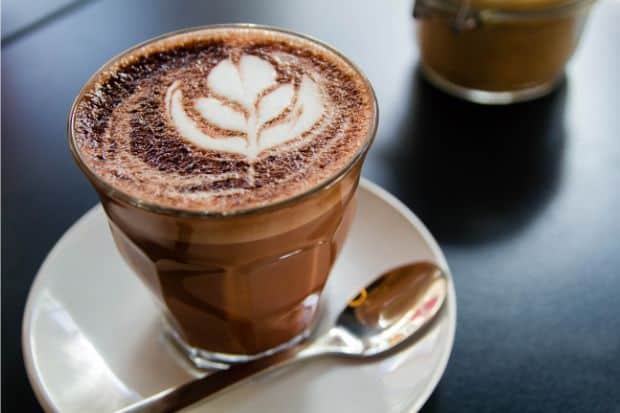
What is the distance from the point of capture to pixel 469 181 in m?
1.18

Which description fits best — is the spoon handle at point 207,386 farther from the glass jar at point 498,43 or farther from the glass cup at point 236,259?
the glass jar at point 498,43

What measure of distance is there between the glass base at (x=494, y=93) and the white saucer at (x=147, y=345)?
1.47 feet

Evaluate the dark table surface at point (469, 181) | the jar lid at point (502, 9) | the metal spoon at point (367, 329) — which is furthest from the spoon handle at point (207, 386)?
the jar lid at point (502, 9)

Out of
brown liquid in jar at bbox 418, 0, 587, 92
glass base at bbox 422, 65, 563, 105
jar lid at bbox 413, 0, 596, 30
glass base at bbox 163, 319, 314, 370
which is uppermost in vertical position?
jar lid at bbox 413, 0, 596, 30

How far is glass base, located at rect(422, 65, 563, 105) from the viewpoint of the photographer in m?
1.35

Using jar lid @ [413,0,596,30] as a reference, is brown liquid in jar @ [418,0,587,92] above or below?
below

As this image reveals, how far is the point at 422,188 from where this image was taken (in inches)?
46.0

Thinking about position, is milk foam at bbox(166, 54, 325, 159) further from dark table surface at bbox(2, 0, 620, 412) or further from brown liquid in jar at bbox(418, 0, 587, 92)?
brown liquid in jar at bbox(418, 0, 587, 92)

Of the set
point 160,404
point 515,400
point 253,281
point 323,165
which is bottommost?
point 515,400

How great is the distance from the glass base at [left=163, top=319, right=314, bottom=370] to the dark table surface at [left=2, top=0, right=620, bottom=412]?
19 centimetres

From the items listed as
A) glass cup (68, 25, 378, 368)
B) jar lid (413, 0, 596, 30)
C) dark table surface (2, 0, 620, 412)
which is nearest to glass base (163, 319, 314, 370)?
glass cup (68, 25, 378, 368)

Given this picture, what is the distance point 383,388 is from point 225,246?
0.27 metres

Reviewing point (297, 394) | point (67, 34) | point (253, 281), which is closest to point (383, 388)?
point (297, 394)

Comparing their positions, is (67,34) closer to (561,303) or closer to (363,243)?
(363,243)
